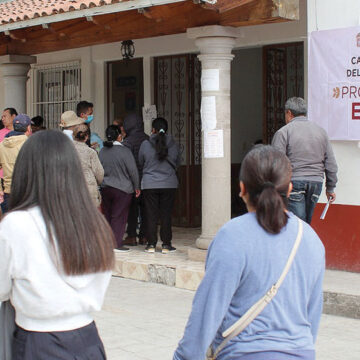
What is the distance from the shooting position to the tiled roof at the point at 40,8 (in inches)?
366

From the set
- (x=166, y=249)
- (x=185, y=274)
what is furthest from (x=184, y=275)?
(x=166, y=249)

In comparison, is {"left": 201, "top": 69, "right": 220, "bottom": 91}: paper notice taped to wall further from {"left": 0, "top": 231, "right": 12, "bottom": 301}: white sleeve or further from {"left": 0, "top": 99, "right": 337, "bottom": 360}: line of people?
{"left": 0, "top": 231, "right": 12, "bottom": 301}: white sleeve

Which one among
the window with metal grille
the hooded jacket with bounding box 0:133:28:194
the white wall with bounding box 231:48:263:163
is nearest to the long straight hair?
the hooded jacket with bounding box 0:133:28:194

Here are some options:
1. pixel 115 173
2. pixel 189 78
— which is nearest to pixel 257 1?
pixel 115 173

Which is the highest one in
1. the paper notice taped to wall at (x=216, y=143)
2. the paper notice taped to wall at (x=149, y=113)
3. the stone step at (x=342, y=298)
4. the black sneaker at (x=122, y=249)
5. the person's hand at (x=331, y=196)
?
the paper notice taped to wall at (x=149, y=113)

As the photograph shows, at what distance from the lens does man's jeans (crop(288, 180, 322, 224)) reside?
7691mm

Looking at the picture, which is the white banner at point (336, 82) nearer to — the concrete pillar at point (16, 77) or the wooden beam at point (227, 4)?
the wooden beam at point (227, 4)

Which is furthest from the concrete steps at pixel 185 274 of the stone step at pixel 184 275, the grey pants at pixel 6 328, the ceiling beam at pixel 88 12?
the grey pants at pixel 6 328

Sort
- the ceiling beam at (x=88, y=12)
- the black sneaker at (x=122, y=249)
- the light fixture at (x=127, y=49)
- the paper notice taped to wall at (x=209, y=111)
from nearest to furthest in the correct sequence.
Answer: the ceiling beam at (x=88, y=12)
the paper notice taped to wall at (x=209, y=111)
the black sneaker at (x=122, y=249)
the light fixture at (x=127, y=49)

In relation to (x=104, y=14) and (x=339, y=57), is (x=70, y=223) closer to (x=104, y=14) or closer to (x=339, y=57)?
(x=339, y=57)

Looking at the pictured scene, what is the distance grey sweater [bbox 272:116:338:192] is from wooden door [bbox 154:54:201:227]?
4.32m

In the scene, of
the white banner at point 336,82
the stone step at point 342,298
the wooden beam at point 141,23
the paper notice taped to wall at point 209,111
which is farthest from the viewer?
the paper notice taped to wall at point 209,111

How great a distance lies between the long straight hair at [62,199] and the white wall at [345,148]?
567 centimetres

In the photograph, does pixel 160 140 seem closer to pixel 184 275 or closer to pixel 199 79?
pixel 184 275
